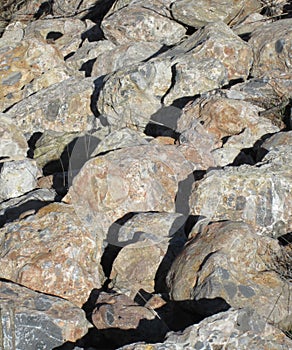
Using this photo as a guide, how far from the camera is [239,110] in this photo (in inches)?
215

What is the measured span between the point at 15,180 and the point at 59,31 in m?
A: 4.03

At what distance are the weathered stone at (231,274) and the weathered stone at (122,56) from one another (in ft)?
10.3

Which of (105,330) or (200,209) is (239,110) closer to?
(200,209)

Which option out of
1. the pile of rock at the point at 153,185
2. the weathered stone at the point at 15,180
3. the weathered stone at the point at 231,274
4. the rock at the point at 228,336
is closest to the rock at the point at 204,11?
the pile of rock at the point at 153,185

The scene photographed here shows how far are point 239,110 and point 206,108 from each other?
0.80 ft

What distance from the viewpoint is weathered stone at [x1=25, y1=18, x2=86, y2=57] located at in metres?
8.57

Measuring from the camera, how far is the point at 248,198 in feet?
14.9

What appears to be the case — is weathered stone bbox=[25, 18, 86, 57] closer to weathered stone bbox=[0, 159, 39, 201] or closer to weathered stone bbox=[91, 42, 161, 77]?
weathered stone bbox=[91, 42, 161, 77]

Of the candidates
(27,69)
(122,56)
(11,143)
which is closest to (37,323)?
(11,143)

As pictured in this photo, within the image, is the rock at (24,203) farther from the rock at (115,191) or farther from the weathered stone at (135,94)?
the weathered stone at (135,94)

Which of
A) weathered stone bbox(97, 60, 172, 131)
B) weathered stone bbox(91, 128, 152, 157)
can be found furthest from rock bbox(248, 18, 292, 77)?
weathered stone bbox(91, 128, 152, 157)

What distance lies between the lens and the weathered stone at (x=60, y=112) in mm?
6500

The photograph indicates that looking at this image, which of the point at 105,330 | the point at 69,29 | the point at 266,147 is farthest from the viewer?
the point at 69,29

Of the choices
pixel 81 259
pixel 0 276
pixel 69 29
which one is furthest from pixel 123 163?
pixel 69 29
